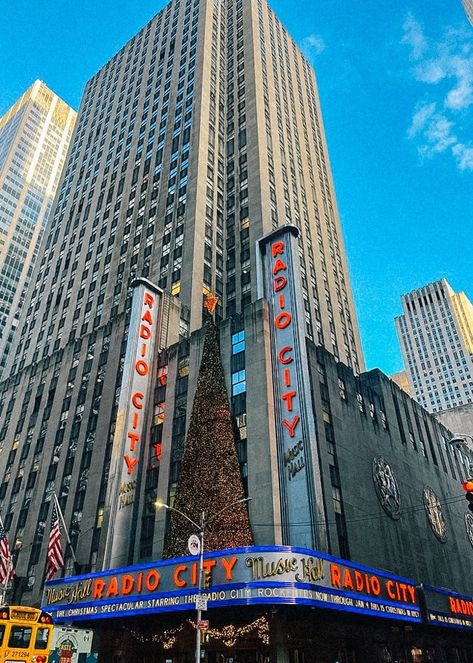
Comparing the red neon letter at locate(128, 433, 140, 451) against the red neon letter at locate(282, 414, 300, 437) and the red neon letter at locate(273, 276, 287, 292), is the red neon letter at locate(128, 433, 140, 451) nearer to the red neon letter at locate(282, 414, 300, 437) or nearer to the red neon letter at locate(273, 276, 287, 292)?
the red neon letter at locate(282, 414, 300, 437)

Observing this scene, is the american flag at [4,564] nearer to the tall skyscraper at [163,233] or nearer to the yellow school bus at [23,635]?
the tall skyscraper at [163,233]

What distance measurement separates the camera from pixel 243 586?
30469mm

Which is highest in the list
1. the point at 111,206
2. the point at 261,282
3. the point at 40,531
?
the point at 111,206

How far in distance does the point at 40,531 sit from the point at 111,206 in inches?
2180

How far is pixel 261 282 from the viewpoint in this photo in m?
49.0

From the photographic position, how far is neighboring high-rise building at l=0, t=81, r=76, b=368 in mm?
140875

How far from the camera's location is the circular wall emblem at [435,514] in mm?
55812

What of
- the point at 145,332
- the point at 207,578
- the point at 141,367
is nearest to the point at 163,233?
the point at 145,332

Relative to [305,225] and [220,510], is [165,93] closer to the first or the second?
[305,225]

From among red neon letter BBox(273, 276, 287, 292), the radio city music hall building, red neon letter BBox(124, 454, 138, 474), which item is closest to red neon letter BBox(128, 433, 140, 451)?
the radio city music hall building

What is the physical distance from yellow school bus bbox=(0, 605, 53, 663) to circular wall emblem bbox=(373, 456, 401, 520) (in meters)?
31.9

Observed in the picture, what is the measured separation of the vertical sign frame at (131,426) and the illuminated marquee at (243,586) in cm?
418

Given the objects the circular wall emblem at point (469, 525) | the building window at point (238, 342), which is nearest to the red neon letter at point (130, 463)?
the building window at point (238, 342)

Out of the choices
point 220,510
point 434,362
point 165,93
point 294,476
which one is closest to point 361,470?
point 294,476
